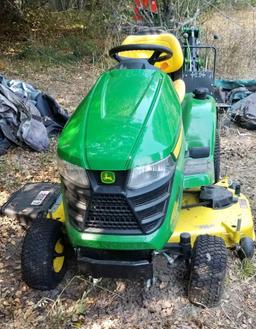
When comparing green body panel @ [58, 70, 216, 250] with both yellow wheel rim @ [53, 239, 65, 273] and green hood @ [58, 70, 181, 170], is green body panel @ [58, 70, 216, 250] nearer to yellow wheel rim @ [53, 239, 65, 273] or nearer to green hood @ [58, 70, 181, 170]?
green hood @ [58, 70, 181, 170]

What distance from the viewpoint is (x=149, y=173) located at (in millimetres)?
2154

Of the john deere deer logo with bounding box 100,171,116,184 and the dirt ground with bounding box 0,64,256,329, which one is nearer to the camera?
the john deere deer logo with bounding box 100,171,116,184

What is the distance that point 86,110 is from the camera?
2.49 m

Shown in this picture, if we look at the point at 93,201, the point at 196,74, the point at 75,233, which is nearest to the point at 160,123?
the point at 93,201

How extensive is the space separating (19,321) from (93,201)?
2.58ft

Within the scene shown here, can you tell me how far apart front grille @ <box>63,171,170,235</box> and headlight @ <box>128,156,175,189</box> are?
32 mm

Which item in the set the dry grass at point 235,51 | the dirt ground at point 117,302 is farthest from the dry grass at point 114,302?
the dry grass at point 235,51

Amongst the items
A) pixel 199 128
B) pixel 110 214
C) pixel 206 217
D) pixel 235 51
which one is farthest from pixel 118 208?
pixel 235 51

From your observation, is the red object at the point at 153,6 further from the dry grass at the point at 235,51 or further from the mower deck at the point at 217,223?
the mower deck at the point at 217,223

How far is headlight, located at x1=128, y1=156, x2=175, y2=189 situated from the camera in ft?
6.95

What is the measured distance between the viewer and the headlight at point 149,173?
6.95 feet

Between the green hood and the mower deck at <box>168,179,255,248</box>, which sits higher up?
the green hood

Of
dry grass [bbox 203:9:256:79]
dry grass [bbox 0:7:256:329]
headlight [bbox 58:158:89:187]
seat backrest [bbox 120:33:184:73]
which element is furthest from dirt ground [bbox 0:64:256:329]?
dry grass [bbox 203:9:256:79]

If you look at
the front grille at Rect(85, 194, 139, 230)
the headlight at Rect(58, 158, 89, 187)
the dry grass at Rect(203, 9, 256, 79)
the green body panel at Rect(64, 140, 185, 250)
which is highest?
the headlight at Rect(58, 158, 89, 187)
